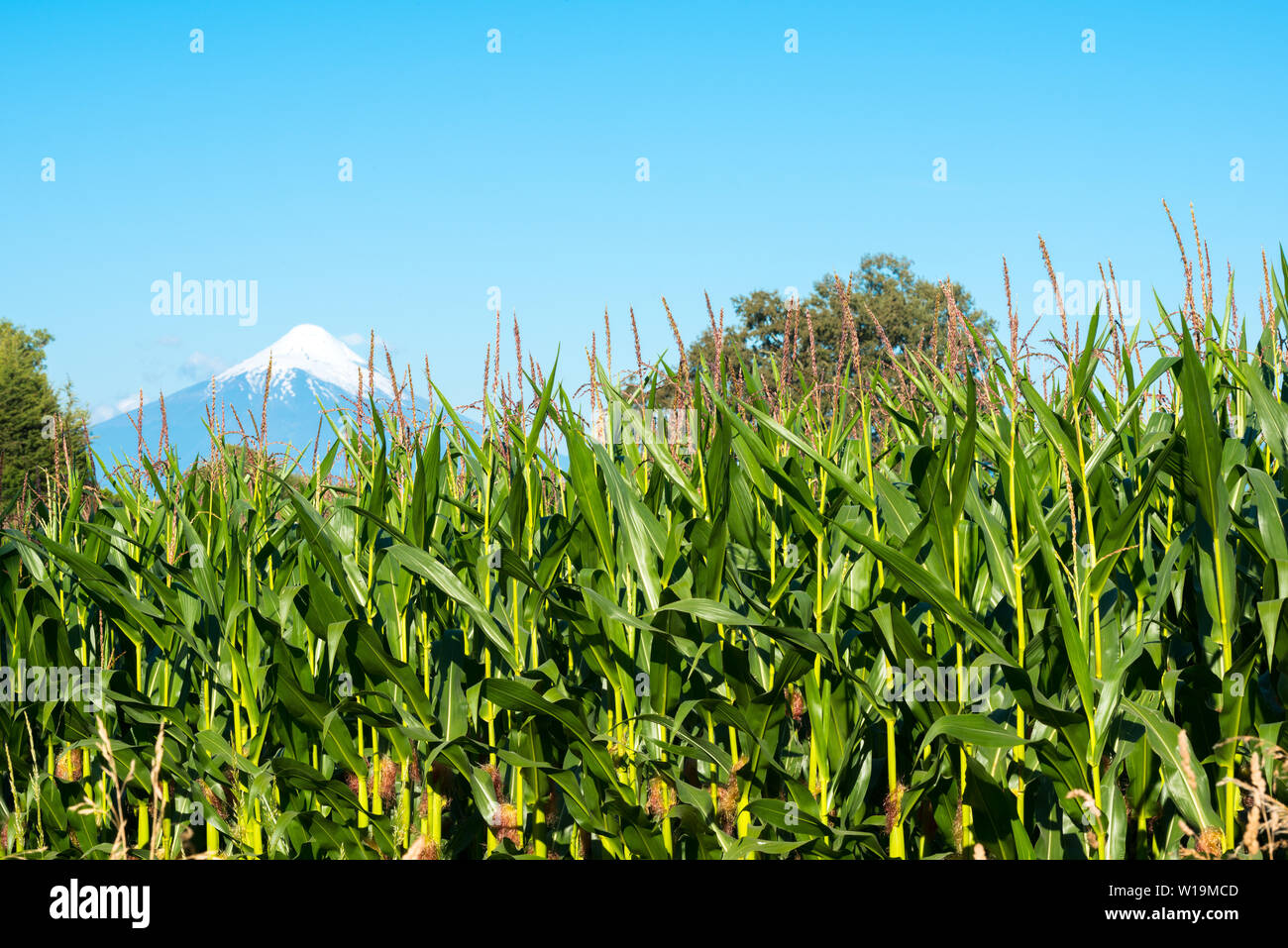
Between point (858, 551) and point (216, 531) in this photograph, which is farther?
point (216, 531)

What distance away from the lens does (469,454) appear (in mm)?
3611

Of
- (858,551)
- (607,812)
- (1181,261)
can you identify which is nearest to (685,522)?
(858,551)

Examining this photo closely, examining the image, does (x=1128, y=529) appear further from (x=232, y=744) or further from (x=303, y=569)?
(x=232, y=744)

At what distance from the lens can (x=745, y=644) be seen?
3.05 m

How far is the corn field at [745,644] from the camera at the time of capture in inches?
103

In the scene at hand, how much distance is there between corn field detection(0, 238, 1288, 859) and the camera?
103 inches

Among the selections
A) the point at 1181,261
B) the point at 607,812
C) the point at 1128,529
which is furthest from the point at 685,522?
the point at 1181,261
